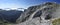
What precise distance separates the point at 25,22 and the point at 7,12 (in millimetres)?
594

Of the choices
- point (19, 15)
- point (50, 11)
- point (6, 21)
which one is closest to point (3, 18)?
point (6, 21)

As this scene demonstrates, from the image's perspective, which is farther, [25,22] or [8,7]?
[8,7]

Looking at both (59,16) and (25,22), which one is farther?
(25,22)

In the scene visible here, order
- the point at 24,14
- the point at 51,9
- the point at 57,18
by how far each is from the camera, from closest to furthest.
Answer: the point at 57,18 → the point at 51,9 → the point at 24,14

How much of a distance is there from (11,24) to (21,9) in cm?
48

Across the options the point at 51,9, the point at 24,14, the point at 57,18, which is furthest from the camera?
the point at 24,14

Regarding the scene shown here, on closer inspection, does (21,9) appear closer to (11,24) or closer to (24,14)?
(24,14)

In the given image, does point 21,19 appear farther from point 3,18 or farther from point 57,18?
point 57,18

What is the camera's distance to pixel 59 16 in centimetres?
316

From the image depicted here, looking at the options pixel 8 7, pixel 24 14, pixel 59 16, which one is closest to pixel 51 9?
pixel 59 16

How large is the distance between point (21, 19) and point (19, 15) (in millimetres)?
146

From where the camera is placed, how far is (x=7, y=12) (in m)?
3.73

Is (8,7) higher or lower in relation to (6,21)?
higher

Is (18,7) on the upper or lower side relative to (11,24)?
upper
